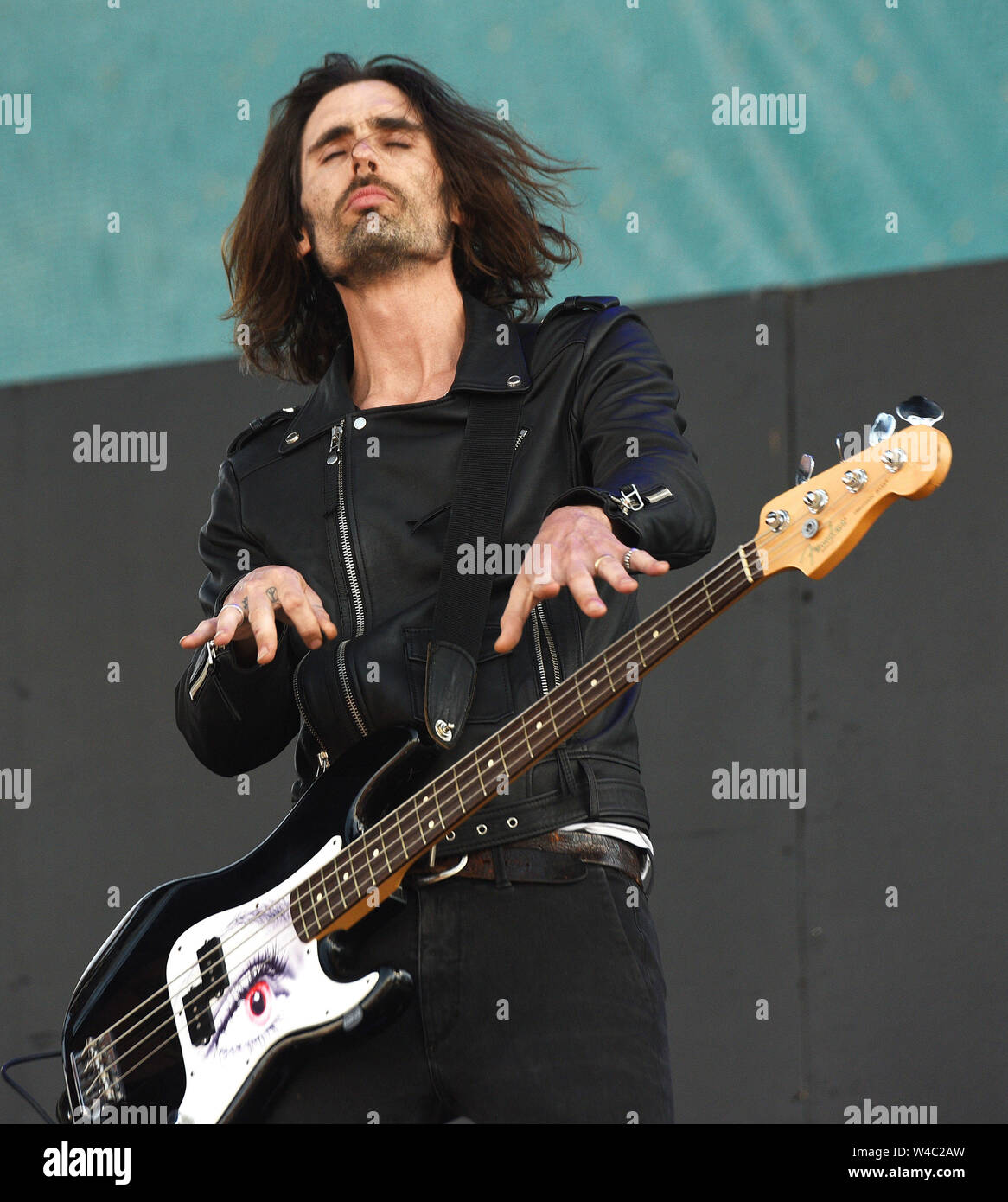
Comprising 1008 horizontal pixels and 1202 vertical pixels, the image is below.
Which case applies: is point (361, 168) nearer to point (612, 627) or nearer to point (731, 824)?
point (612, 627)

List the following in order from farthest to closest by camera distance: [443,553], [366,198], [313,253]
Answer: [313,253], [366,198], [443,553]

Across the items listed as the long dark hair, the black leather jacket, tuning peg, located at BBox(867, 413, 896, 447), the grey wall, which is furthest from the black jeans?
the grey wall

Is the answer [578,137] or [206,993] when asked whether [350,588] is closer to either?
[206,993]

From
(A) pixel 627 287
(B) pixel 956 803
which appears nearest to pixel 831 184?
(A) pixel 627 287

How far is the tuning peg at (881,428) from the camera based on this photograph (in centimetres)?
171

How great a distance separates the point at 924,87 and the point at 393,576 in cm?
204

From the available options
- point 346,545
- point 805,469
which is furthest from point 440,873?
point 805,469

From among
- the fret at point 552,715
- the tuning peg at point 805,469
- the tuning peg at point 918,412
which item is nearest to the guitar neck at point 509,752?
the fret at point 552,715

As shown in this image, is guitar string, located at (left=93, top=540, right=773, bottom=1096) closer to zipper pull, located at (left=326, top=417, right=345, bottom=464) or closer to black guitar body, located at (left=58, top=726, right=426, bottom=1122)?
black guitar body, located at (left=58, top=726, right=426, bottom=1122)

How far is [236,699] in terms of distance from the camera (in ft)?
6.83

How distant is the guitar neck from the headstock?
0.14ft

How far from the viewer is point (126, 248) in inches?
A: 151

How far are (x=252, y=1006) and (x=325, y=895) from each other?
0.58ft

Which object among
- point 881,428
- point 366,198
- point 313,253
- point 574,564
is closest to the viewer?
point 574,564
